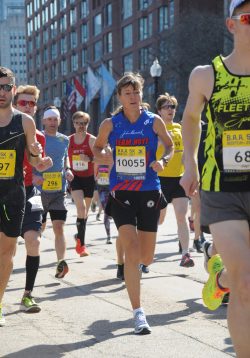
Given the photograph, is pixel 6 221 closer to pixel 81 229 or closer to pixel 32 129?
pixel 32 129

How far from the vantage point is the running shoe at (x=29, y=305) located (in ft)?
19.3

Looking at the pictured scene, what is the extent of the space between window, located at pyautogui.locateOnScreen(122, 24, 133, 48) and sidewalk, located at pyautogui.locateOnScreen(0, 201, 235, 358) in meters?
57.4

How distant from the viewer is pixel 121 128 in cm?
580

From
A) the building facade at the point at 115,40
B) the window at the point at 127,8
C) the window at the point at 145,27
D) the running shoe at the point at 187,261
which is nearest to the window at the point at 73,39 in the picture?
the building facade at the point at 115,40

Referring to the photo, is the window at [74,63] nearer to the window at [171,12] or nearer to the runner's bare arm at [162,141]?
the window at [171,12]

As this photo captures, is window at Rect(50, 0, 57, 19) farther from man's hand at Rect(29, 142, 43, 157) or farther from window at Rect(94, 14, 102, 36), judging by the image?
man's hand at Rect(29, 142, 43, 157)

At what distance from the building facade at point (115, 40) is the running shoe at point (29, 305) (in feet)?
120

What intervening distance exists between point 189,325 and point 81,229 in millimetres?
4504

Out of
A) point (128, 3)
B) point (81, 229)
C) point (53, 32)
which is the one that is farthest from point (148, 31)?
point (81, 229)

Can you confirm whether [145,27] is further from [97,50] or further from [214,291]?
[214,291]

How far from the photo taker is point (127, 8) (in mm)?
65562

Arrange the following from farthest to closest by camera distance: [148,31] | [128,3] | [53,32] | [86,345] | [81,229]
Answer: [53,32]
[128,3]
[148,31]
[81,229]
[86,345]

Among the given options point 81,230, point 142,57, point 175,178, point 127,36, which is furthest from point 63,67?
point 175,178

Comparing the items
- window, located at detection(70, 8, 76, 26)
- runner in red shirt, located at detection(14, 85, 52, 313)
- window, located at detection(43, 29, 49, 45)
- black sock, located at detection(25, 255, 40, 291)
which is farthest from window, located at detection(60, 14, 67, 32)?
black sock, located at detection(25, 255, 40, 291)
